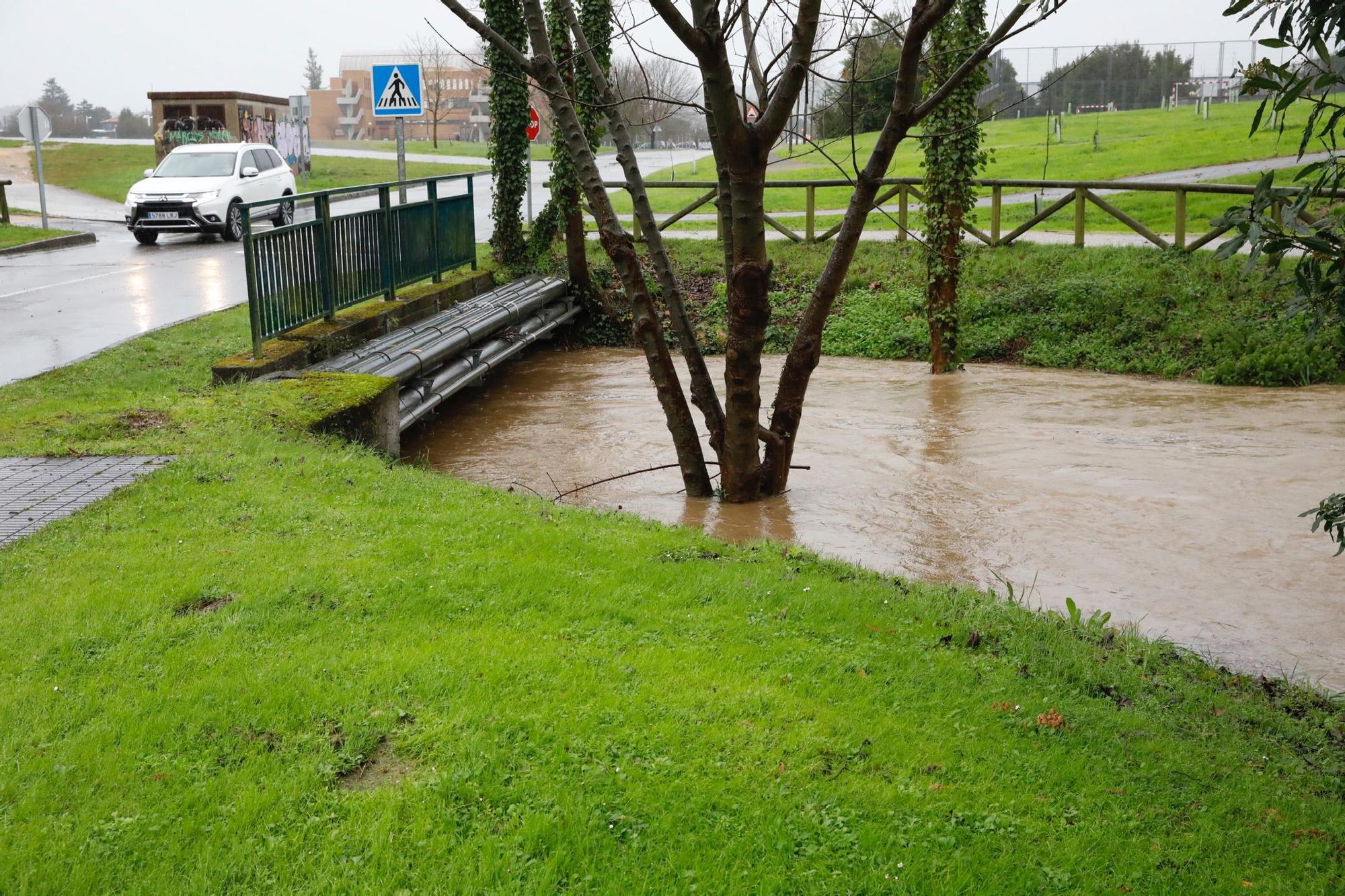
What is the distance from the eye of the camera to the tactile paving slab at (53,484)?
5938 millimetres

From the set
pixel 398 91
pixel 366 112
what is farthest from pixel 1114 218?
pixel 366 112

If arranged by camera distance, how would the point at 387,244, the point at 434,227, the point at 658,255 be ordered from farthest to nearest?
1. the point at 434,227
2. the point at 387,244
3. the point at 658,255

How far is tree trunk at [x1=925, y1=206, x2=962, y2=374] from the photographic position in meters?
13.5

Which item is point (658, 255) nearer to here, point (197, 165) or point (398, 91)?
point (398, 91)

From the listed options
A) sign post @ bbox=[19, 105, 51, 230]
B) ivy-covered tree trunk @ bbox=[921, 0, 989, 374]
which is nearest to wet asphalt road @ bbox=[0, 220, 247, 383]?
sign post @ bbox=[19, 105, 51, 230]

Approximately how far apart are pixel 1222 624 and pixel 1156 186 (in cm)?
1190

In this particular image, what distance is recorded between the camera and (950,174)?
13.2 m

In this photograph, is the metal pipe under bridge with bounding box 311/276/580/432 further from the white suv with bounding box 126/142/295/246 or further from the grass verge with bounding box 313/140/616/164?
the grass verge with bounding box 313/140/616/164

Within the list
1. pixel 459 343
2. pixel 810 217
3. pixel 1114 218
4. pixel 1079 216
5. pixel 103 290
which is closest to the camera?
pixel 459 343

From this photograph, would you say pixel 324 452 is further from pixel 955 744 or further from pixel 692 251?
pixel 692 251

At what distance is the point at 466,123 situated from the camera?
98.8 m

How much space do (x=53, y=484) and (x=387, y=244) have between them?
19.7 ft

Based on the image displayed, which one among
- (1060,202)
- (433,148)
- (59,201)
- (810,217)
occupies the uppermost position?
(433,148)

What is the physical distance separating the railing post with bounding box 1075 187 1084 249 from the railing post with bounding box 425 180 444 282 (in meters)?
9.36
